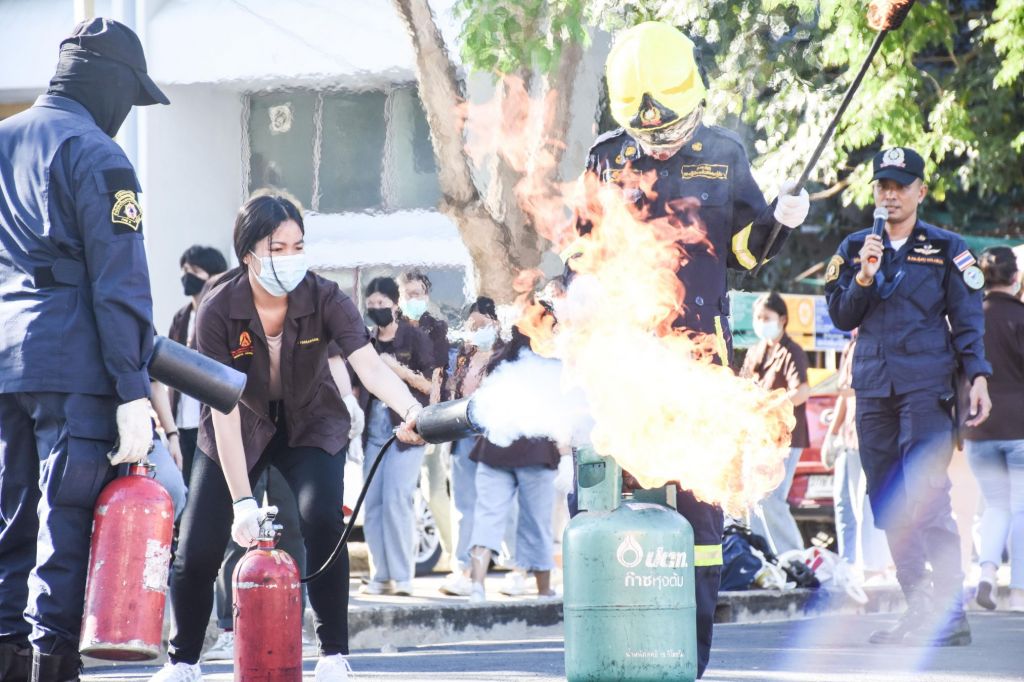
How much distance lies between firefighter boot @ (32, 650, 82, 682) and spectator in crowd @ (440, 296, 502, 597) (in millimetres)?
3964

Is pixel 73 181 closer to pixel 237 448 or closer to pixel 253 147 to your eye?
pixel 237 448

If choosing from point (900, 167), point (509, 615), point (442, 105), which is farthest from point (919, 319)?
point (442, 105)

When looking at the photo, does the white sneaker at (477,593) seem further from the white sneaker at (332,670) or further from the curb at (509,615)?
the white sneaker at (332,670)

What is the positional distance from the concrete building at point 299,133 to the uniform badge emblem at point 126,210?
10.4 feet

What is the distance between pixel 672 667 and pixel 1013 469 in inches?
213

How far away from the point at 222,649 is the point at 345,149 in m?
2.79

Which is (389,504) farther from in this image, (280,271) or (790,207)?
→ (790,207)

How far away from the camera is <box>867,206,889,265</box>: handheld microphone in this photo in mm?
7746

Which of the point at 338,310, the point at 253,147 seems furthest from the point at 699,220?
the point at 253,147

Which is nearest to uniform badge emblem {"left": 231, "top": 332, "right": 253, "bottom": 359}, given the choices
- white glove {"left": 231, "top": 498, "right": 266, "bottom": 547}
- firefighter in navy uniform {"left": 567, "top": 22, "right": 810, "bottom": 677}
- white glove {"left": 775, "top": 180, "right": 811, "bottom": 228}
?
white glove {"left": 231, "top": 498, "right": 266, "bottom": 547}

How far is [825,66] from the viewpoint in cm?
1466

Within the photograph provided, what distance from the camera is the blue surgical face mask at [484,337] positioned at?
905 cm

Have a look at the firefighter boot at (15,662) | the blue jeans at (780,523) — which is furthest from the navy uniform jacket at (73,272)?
the blue jeans at (780,523)

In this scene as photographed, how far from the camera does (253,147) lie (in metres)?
8.77
